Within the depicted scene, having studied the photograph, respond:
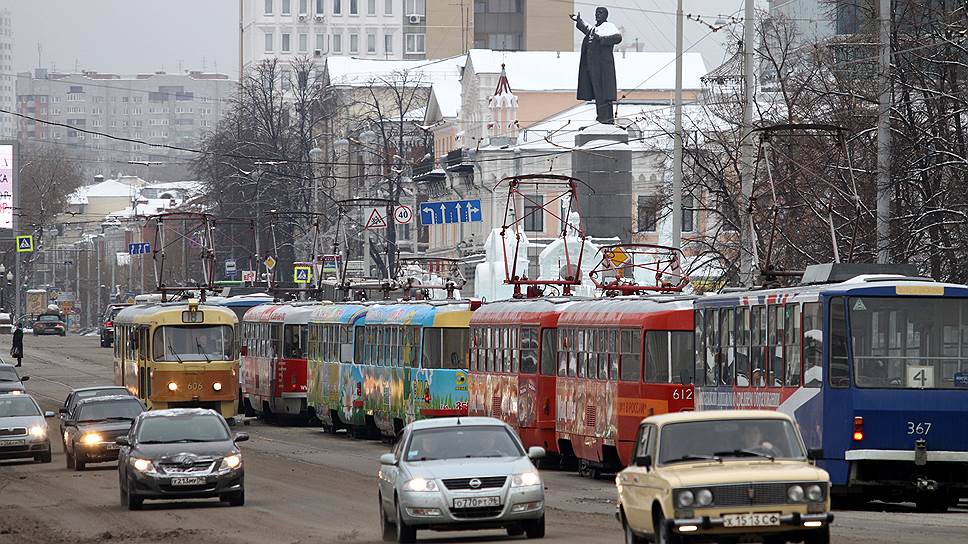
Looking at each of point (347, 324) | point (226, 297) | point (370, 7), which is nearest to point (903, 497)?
point (347, 324)

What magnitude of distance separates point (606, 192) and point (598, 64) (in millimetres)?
12464

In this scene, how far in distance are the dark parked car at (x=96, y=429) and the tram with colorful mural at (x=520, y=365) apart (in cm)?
610

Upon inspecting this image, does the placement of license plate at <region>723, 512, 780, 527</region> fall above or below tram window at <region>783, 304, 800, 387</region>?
below

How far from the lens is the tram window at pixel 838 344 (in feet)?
75.2

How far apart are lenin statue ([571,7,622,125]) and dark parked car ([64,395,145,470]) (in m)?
50.9

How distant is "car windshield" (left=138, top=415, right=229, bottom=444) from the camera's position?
2575 cm

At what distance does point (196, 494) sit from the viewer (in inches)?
1000

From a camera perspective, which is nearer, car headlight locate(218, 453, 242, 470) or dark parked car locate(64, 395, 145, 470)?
car headlight locate(218, 453, 242, 470)

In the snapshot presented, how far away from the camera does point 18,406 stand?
123ft

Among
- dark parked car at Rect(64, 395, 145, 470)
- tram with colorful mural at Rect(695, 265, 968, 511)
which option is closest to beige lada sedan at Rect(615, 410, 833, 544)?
tram with colorful mural at Rect(695, 265, 968, 511)

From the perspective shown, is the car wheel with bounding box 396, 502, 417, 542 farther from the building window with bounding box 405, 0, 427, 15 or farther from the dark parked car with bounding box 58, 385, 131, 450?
the building window with bounding box 405, 0, 427, 15

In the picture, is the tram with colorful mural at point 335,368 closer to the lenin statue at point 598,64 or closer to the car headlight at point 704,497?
the car headlight at point 704,497

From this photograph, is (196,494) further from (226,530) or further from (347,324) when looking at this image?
(347,324)

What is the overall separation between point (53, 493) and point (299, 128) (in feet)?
247
